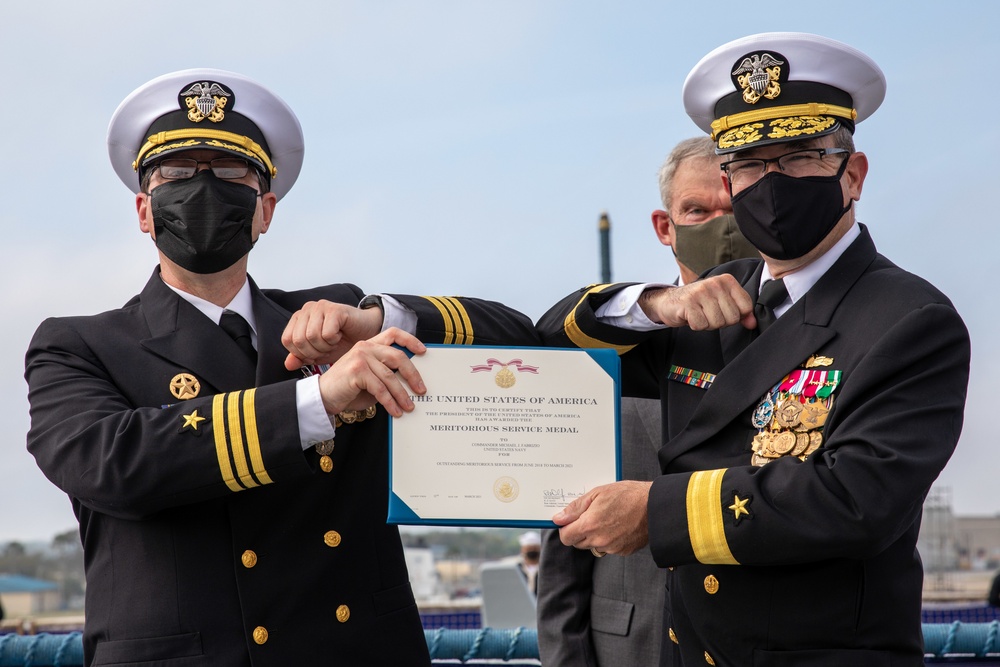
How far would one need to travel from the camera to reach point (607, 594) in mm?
4703

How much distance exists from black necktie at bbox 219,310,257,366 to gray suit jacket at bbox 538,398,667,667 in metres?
1.58

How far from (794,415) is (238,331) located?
1.75 meters

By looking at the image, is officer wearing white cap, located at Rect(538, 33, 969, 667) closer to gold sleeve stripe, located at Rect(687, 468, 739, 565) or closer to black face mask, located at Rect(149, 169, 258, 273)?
gold sleeve stripe, located at Rect(687, 468, 739, 565)

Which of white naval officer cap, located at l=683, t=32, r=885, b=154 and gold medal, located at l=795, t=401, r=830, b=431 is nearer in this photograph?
gold medal, located at l=795, t=401, r=830, b=431

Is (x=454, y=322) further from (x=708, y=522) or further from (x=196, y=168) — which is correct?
(x=708, y=522)

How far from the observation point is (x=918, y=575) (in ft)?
10.7

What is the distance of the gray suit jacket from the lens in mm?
4559

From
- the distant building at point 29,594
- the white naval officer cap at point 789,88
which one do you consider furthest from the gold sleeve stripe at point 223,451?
the distant building at point 29,594

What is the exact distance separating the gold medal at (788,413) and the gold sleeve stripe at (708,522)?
0.75 feet

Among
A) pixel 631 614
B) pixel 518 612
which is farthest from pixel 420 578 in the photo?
pixel 631 614

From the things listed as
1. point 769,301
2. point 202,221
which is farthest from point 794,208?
point 202,221

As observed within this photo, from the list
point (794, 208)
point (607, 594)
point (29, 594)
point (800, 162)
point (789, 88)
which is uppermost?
point (789, 88)

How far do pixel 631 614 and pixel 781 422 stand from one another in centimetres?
159

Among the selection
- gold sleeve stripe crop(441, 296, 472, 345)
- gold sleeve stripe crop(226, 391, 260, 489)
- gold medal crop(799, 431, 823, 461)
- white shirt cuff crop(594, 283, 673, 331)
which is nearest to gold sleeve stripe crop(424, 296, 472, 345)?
gold sleeve stripe crop(441, 296, 472, 345)
